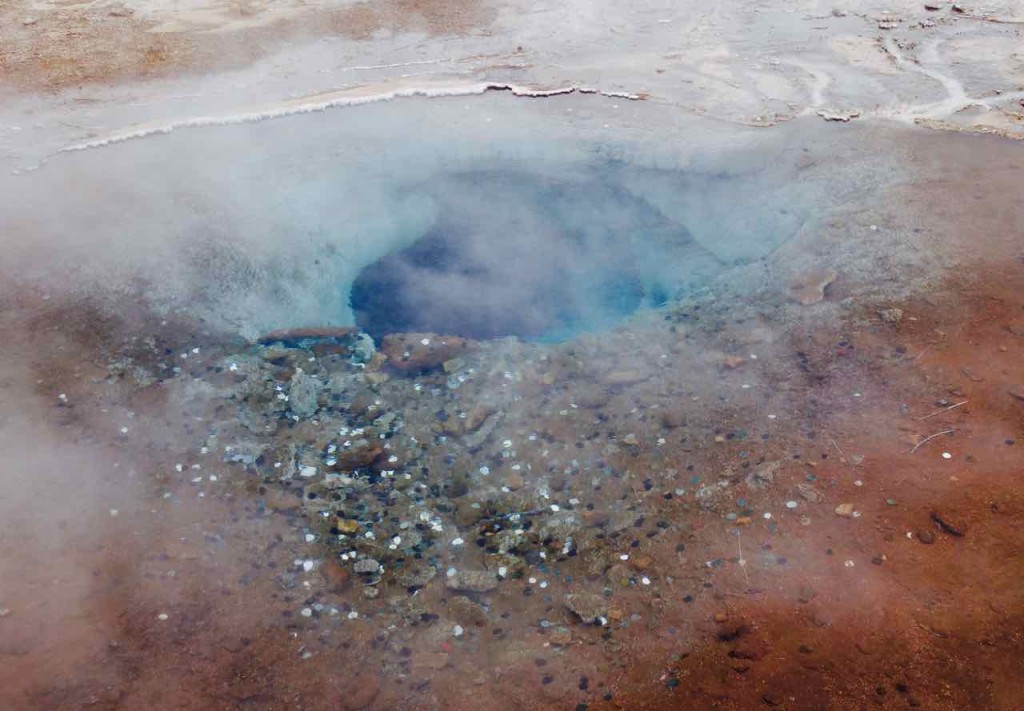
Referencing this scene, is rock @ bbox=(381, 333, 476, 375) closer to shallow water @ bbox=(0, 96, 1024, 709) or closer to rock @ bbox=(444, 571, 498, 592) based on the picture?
shallow water @ bbox=(0, 96, 1024, 709)

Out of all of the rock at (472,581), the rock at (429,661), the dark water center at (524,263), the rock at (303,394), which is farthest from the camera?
the dark water center at (524,263)

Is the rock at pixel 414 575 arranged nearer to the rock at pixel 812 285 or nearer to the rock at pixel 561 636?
the rock at pixel 561 636

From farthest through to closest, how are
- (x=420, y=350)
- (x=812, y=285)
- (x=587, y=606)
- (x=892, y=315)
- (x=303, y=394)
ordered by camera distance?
(x=812, y=285) → (x=420, y=350) → (x=892, y=315) → (x=303, y=394) → (x=587, y=606)

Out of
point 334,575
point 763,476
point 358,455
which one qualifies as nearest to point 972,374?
point 763,476

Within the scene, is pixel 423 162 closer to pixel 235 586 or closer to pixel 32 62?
pixel 235 586

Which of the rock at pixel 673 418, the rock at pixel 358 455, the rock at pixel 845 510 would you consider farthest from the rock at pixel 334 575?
the rock at pixel 845 510

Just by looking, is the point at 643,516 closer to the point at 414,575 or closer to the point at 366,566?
the point at 414,575

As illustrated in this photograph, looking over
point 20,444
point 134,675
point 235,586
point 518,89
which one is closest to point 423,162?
point 518,89
